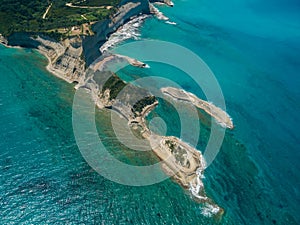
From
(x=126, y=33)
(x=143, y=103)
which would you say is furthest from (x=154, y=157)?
(x=126, y=33)

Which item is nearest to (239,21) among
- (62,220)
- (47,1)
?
(47,1)

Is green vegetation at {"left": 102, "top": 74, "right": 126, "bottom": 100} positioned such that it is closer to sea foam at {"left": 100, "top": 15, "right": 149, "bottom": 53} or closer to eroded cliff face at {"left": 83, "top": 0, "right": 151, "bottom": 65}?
eroded cliff face at {"left": 83, "top": 0, "right": 151, "bottom": 65}

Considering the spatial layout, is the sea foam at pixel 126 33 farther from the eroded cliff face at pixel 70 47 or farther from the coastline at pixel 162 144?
the coastline at pixel 162 144

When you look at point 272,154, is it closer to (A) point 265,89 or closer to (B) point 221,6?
(A) point 265,89

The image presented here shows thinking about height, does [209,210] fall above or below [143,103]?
below

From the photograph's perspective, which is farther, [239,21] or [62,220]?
[239,21]

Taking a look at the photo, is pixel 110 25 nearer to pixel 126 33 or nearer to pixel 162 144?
pixel 126 33

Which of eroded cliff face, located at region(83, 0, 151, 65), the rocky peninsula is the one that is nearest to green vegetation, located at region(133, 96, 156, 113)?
the rocky peninsula
